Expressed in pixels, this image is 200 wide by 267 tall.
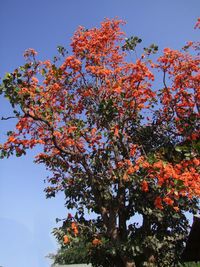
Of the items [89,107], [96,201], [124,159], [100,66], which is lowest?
[96,201]

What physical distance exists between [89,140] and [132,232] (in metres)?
6.13

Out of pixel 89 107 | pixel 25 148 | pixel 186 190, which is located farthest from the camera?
pixel 89 107

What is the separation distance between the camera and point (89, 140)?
824 inches

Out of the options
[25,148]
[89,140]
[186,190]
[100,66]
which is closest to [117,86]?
[100,66]

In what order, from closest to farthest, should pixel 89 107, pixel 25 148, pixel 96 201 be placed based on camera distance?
pixel 25 148, pixel 96 201, pixel 89 107

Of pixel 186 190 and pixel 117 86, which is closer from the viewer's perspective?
pixel 186 190

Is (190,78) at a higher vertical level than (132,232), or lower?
higher

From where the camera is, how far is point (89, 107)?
21.9m

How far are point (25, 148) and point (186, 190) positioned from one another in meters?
8.37

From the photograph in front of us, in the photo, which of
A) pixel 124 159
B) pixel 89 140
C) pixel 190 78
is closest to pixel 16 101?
pixel 89 140

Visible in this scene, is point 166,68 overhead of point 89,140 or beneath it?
overhead

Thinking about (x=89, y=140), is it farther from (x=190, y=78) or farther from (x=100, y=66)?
(x=190, y=78)

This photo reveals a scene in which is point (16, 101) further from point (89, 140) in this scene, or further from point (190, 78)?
point (190, 78)

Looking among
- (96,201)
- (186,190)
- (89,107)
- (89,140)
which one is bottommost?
(186,190)
